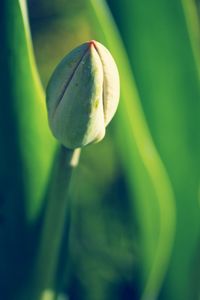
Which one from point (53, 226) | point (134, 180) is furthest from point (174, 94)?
point (53, 226)

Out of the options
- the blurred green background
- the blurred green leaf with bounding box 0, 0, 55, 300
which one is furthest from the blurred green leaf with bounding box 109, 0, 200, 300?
the blurred green leaf with bounding box 0, 0, 55, 300

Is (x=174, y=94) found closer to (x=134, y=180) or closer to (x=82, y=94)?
(x=134, y=180)

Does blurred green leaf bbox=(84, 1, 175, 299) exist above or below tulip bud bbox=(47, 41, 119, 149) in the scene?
below

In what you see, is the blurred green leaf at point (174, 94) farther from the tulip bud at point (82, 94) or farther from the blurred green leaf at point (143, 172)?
Result: the tulip bud at point (82, 94)

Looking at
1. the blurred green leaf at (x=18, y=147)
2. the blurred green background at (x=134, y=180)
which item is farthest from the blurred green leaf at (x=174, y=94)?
the blurred green leaf at (x=18, y=147)

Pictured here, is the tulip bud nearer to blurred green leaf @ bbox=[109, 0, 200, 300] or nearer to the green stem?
the green stem

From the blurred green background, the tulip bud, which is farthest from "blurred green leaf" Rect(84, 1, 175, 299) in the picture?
the tulip bud

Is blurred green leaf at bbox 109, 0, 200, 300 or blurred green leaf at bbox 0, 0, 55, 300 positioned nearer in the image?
blurred green leaf at bbox 0, 0, 55, 300
